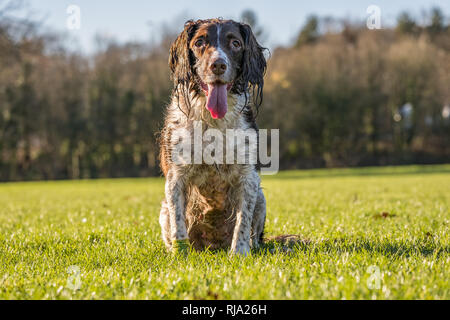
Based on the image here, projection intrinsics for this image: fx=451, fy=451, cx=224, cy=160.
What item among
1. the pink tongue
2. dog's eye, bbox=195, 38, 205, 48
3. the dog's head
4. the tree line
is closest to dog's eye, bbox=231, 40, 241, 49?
the dog's head

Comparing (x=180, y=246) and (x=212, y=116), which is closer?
(x=212, y=116)

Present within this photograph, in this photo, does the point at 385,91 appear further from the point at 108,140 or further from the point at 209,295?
the point at 209,295

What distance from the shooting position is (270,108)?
118ft

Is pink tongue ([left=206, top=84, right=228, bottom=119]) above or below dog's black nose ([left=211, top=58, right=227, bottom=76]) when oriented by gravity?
below

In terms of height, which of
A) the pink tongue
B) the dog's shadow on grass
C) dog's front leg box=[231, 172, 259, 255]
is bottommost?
the dog's shadow on grass

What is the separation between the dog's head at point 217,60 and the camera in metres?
4.06

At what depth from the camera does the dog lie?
4137 millimetres

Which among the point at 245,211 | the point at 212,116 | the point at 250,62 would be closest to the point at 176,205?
the point at 245,211

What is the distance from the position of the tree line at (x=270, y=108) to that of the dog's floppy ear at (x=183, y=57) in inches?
1211

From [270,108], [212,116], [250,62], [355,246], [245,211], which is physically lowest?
[355,246]

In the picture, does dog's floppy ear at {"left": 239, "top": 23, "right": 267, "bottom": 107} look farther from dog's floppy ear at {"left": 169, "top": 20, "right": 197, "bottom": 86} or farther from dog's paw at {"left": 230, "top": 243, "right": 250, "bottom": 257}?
dog's paw at {"left": 230, "top": 243, "right": 250, "bottom": 257}

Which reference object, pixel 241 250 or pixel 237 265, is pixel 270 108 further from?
pixel 237 265

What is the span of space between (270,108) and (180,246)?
106ft
